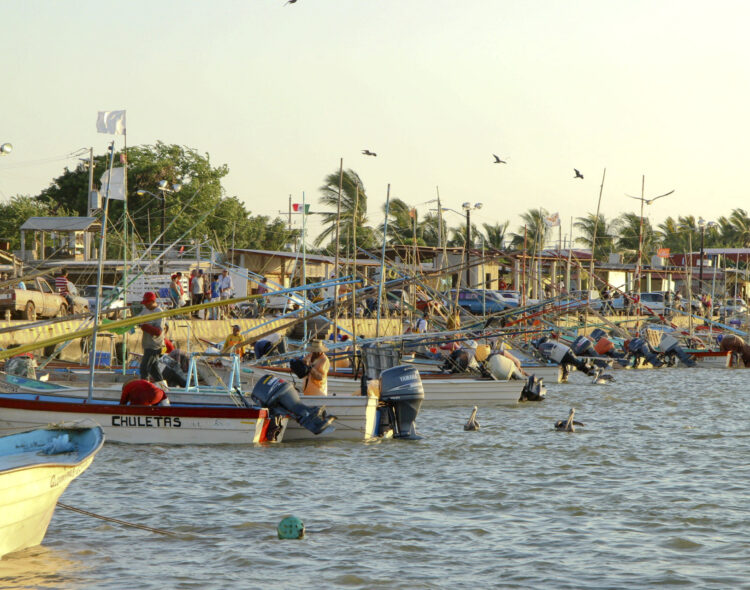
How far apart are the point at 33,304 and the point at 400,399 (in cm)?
1967

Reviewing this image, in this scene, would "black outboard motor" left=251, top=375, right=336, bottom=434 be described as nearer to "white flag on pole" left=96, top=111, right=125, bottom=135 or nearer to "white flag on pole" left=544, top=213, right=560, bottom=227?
"white flag on pole" left=96, top=111, right=125, bottom=135

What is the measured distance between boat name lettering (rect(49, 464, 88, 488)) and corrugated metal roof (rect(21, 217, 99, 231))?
3700cm

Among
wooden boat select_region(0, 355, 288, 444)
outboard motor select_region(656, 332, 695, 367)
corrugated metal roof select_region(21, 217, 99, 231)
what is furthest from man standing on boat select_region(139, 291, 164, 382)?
corrugated metal roof select_region(21, 217, 99, 231)

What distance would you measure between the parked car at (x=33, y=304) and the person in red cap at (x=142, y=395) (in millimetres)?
15912

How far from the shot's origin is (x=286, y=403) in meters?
16.5

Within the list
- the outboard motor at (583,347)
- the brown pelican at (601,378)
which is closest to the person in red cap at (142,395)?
the brown pelican at (601,378)

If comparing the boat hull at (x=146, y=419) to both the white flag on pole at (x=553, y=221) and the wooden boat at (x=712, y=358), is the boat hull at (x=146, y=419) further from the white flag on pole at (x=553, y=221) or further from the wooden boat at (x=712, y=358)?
the white flag on pole at (x=553, y=221)

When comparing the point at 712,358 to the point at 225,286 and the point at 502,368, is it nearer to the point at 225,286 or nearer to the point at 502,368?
the point at 502,368

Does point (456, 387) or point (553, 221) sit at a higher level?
point (553, 221)

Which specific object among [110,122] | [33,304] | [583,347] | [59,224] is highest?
[59,224]

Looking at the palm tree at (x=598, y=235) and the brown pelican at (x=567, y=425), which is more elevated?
the palm tree at (x=598, y=235)

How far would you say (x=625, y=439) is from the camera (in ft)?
62.6

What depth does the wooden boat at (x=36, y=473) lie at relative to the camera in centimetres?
913

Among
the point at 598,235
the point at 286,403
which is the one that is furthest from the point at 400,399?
the point at 598,235
